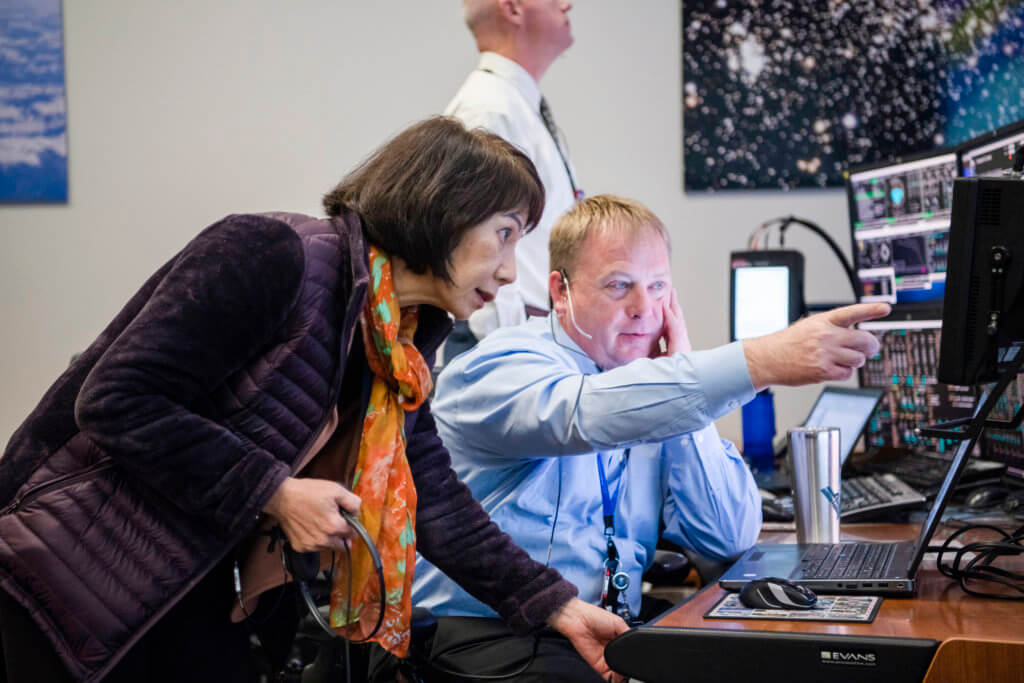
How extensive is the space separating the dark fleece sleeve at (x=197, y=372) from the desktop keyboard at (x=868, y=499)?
1196 mm

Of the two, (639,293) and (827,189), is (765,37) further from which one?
(639,293)

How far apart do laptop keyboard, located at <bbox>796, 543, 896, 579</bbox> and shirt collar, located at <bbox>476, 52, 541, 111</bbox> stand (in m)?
1.59

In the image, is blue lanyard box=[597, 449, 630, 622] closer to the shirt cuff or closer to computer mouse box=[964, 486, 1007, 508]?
the shirt cuff

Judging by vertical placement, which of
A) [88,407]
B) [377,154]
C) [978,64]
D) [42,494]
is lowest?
[42,494]

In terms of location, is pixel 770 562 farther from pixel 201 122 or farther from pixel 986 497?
pixel 201 122

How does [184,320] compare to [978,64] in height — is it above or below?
below

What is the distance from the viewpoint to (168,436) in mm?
1016

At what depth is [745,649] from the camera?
1.00 metres

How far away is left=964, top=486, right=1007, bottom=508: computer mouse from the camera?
70.3 inches

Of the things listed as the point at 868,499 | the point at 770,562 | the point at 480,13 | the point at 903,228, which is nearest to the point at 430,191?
the point at 770,562

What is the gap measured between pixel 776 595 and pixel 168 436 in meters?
0.69

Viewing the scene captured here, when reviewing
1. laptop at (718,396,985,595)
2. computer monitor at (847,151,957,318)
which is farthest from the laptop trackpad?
computer monitor at (847,151,957,318)

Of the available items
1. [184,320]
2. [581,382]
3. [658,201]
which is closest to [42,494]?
[184,320]

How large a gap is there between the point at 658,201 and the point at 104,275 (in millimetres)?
2055
